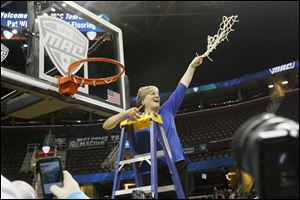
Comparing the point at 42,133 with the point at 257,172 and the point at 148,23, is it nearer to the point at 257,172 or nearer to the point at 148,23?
the point at 148,23

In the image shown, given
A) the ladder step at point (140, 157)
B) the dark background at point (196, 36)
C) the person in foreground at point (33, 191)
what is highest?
the dark background at point (196, 36)

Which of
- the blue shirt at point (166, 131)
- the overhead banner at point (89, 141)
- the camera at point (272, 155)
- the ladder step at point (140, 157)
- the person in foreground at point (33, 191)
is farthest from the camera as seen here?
the overhead banner at point (89, 141)

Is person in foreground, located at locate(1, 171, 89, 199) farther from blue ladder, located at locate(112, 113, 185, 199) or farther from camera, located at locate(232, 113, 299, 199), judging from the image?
blue ladder, located at locate(112, 113, 185, 199)

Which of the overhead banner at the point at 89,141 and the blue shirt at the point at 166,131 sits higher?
the overhead banner at the point at 89,141

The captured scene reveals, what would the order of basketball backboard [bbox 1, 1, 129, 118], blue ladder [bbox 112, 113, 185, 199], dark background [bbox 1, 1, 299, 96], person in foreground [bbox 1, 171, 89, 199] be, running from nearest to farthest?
1. person in foreground [bbox 1, 171, 89, 199]
2. blue ladder [bbox 112, 113, 185, 199]
3. basketball backboard [bbox 1, 1, 129, 118]
4. dark background [bbox 1, 1, 299, 96]

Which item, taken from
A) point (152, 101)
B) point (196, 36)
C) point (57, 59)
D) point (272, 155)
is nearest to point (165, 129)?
point (152, 101)

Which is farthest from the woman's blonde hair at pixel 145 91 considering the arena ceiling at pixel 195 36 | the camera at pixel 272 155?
the arena ceiling at pixel 195 36

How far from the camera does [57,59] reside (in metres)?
3.47

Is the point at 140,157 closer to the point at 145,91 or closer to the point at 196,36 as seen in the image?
the point at 145,91

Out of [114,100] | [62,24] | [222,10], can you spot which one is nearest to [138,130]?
[114,100]

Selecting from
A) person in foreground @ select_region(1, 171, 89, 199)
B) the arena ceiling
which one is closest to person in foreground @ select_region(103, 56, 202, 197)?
person in foreground @ select_region(1, 171, 89, 199)

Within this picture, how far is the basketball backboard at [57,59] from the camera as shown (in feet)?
10.4

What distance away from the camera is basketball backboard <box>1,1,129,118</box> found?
10.4ft

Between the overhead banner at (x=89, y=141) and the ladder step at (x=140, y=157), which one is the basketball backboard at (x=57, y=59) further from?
the overhead banner at (x=89, y=141)
